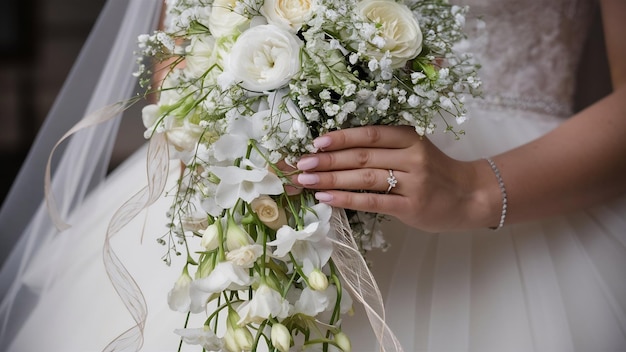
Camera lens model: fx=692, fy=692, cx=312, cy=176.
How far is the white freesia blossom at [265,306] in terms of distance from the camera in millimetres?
776

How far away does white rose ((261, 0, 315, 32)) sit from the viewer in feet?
2.76

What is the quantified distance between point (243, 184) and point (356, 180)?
0.49 feet

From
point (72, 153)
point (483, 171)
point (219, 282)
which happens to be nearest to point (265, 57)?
point (219, 282)

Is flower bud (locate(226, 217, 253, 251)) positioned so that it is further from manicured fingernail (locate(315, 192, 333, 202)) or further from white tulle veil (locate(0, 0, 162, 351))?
white tulle veil (locate(0, 0, 162, 351))

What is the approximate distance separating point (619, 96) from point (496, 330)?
467 mm

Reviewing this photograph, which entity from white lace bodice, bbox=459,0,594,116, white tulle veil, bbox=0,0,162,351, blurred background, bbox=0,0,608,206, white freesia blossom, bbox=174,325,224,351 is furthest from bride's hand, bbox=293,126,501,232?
blurred background, bbox=0,0,608,206

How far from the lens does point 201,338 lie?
802 millimetres

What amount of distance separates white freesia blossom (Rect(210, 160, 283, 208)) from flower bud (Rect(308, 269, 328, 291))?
0.35 ft

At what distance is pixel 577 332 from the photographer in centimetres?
105

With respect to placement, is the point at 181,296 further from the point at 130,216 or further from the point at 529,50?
the point at 529,50

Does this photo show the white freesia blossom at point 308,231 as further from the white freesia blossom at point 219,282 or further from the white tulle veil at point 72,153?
the white tulle veil at point 72,153

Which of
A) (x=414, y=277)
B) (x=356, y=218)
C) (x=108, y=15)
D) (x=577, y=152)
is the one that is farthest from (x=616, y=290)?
(x=108, y=15)

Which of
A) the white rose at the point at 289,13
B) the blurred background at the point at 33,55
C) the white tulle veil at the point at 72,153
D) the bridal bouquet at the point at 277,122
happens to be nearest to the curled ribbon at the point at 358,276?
the bridal bouquet at the point at 277,122

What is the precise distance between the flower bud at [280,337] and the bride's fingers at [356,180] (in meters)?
0.18
